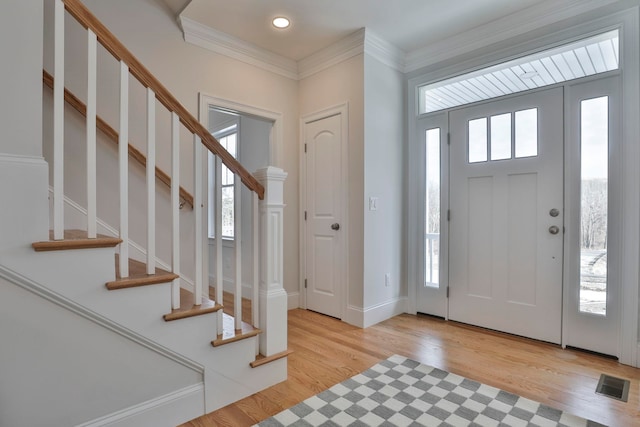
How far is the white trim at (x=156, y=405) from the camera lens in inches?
56.4

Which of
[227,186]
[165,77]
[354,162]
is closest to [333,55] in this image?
[354,162]

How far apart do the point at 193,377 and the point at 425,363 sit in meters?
1.50

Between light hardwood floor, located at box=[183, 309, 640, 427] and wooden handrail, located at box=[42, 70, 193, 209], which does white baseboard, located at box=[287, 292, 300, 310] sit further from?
wooden handrail, located at box=[42, 70, 193, 209]

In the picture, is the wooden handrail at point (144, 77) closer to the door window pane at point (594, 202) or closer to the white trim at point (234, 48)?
the white trim at point (234, 48)

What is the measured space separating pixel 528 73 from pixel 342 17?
5.39 feet

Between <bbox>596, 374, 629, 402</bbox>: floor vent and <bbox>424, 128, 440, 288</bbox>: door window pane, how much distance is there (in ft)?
4.66

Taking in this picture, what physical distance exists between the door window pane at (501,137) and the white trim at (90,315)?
111 inches

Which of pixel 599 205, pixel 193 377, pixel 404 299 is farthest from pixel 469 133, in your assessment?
pixel 193 377

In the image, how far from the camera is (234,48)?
3.09 metres

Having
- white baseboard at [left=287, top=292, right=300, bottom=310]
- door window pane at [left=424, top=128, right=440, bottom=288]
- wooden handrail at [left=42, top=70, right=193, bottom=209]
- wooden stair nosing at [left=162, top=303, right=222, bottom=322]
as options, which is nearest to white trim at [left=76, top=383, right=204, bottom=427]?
wooden stair nosing at [left=162, top=303, right=222, bottom=322]

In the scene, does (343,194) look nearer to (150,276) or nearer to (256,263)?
(256,263)

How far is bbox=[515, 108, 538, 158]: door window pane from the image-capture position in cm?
269

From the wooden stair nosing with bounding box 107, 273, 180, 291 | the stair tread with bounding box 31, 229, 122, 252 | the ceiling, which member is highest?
the ceiling

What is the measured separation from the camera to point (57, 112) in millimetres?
1301
